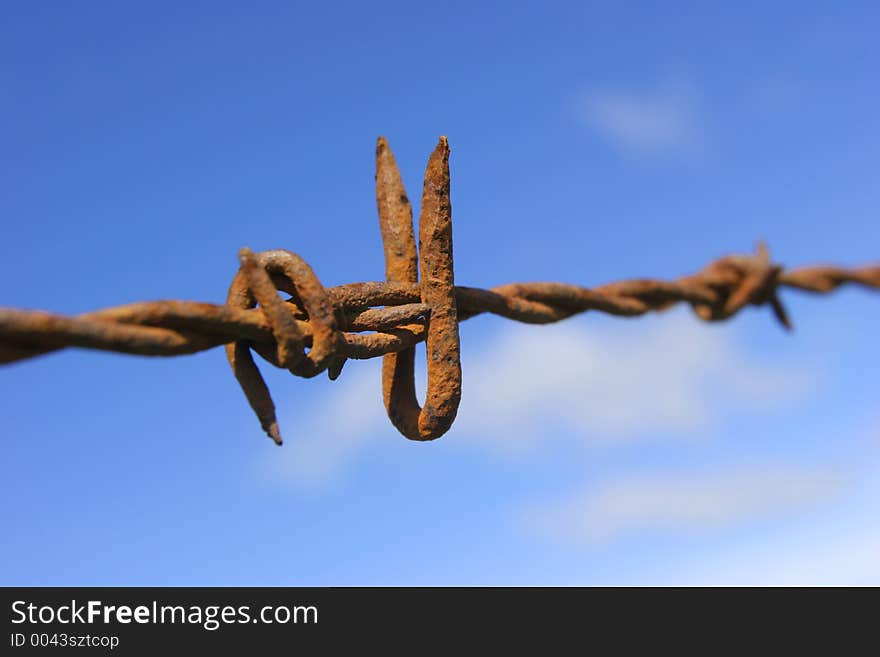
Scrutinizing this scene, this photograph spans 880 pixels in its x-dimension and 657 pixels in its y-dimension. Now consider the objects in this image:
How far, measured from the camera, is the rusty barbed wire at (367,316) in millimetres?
1337

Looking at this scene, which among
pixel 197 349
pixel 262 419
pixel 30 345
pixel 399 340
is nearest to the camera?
pixel 30 345

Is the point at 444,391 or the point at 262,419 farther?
the point at 444,391

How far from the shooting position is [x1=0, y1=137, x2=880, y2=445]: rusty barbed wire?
4.39ft

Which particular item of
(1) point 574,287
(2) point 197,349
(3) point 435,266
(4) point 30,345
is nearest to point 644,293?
(1) point 574,287

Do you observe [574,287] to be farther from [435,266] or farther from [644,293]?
[435,266]

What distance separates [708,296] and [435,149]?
3.65 feet

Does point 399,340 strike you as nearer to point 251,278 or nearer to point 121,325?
point 251,278

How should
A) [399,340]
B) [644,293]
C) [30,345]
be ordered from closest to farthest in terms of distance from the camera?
1. [30,345]
2. [399,340]
3. [644,293]

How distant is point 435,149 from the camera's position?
5.65ft

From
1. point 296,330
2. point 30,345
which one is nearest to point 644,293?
point 296,330

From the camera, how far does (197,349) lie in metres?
1.42

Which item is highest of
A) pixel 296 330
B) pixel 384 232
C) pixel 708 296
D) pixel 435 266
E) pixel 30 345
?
pixel 708 296

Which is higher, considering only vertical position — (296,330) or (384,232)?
(384,232)

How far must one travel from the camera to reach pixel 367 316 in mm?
1661
